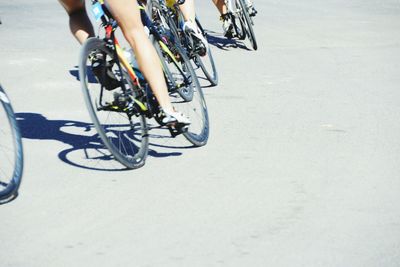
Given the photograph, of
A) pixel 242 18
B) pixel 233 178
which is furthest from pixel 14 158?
pixel 242 18

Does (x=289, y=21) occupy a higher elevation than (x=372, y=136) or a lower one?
lower

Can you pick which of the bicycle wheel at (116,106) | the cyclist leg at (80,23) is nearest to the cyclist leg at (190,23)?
the bicycle wheel at (116,106)

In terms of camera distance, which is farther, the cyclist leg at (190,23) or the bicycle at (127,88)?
the cyclist leg at (190,23)

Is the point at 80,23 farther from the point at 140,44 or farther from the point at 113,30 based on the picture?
the point at 140,44

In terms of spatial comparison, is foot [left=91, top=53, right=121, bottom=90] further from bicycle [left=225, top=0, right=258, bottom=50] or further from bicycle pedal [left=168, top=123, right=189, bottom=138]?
bicycle [left=225, top=0, right=258, bottom=50]

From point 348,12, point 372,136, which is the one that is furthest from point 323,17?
point 372,136

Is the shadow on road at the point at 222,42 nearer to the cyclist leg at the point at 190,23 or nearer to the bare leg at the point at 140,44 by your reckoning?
the cyclist leg at the point at 190,23

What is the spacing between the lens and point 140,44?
5.68m

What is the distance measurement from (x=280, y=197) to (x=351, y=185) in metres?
0.54

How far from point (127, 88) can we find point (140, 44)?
379 millimetres

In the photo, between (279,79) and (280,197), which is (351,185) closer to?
(280,197)

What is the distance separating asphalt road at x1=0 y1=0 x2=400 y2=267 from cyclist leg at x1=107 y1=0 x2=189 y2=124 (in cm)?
51

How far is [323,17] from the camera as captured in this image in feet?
47.3

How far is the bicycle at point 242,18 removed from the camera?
10.9m
